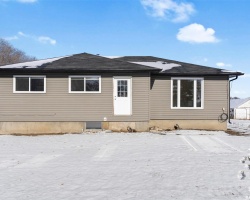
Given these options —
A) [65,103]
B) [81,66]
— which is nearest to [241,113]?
[81,66]

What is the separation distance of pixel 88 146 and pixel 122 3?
7191mm

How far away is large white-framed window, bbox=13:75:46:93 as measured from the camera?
597 inches

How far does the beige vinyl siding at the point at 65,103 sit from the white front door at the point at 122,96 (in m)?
0.20

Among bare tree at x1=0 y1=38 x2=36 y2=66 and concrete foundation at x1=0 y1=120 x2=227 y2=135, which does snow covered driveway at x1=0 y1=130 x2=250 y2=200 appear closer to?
concrete foundation at x1=0 y1=120 x2=227 y2=135

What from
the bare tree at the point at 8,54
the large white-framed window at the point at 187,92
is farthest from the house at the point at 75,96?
Answer: the bare tree at the point at 8,54

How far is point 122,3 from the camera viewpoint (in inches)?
556

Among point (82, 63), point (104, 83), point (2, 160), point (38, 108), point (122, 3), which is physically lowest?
point (2, 160)

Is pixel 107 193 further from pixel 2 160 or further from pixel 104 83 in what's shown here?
pixel 104 83

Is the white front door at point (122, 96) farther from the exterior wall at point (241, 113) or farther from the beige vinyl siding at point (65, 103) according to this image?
the exterior wall at point (241, 113)

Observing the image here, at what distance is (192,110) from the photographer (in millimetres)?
15898

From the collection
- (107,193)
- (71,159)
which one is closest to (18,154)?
(71,159)

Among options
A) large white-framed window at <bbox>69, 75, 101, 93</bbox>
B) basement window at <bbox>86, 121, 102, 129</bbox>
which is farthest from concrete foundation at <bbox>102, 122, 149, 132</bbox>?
large white-framed window at <bbox>69, 75, 101, 93</bbox>

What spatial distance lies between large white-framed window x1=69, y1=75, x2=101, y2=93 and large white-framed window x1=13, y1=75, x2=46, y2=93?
4.82 feet

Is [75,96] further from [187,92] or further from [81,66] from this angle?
[187,92]
